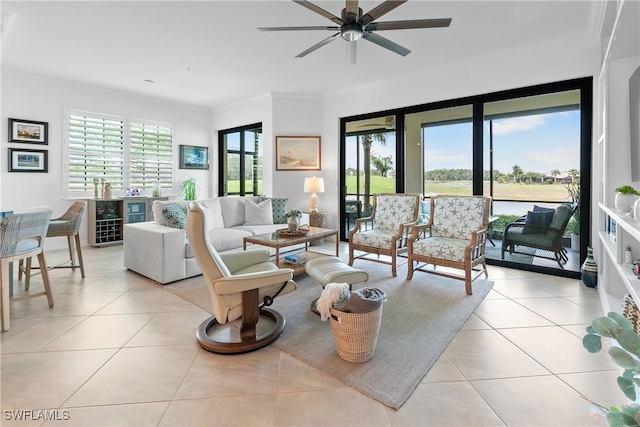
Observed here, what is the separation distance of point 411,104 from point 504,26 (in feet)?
5.60

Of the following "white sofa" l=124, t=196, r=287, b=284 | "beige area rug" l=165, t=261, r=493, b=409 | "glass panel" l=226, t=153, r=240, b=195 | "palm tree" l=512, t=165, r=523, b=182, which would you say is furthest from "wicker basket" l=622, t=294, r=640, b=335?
"glass panel" l=226, t=153, r=240, b=195

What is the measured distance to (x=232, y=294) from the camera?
6.88 ft

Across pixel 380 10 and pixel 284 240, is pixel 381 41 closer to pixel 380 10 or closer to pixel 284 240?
pixel 380 10

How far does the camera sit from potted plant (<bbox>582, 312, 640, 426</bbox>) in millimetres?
785

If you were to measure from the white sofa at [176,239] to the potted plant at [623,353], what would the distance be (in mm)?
3585

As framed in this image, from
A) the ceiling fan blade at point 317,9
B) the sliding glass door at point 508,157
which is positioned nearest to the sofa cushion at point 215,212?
the sliding glass door at point 508,157

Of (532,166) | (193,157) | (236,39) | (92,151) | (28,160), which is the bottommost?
(532,166)

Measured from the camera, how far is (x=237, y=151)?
7.36 m

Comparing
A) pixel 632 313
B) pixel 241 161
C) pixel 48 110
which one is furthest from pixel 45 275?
pixel 241 161

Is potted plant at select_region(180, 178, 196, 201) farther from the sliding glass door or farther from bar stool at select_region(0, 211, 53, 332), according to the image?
bar stool at select_region(0, 211, 53, 332)

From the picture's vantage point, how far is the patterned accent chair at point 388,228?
3.91m

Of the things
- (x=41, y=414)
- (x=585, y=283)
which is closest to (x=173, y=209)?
(x=41, y=414)

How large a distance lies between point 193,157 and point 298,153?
8.70 feet

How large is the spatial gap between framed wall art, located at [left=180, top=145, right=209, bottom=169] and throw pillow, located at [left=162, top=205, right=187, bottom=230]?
3.54 m
